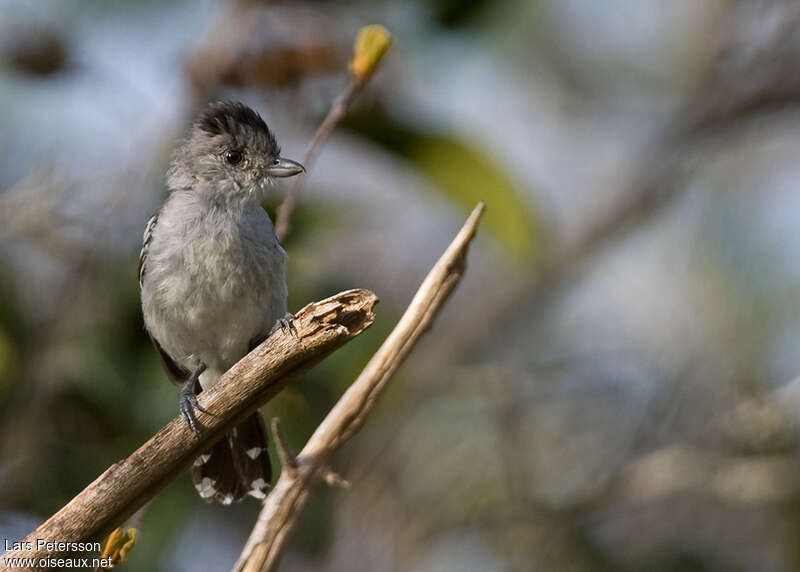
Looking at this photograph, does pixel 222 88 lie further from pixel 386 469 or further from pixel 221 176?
pixel 386 469

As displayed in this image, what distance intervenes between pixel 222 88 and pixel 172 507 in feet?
4.84

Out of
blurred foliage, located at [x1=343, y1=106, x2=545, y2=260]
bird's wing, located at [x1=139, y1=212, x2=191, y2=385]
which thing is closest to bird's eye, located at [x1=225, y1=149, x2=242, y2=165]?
bird's wing, located at [x1=139, y1=212, x2=191, y2=385]

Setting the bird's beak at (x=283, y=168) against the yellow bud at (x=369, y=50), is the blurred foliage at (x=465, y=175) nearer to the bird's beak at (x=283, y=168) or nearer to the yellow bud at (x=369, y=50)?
the bird's beak at (x=283, y=168)

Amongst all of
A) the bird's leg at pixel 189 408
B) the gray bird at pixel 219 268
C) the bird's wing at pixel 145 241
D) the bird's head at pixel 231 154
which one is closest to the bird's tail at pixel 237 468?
the gray bird at pixel 219 268

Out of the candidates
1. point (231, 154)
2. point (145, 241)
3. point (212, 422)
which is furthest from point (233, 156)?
point (212, 422)

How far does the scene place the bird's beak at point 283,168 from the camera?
3617 mm

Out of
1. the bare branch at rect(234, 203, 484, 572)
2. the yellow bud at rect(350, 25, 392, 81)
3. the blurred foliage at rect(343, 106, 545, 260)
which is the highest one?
the yellow bud at rect(350, 25, 392, 81)

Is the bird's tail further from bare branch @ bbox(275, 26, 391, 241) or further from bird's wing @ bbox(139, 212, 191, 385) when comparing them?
bare branch @ bbox(275, 26, 391, 241)

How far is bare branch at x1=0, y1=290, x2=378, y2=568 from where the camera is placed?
89.5 inches

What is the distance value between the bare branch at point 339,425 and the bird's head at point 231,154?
1446mm

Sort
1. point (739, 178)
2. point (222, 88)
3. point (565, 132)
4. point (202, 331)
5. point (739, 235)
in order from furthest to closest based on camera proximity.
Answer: point (565, 132), point (739, 178), point (739, 235), point (222, 88), point (202, 331)

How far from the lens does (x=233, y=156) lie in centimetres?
383

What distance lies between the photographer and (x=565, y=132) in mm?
6320

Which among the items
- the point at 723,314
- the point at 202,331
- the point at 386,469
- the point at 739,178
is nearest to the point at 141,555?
the point at 202,331
